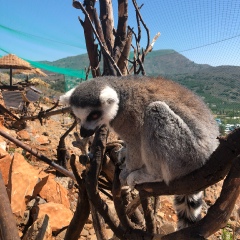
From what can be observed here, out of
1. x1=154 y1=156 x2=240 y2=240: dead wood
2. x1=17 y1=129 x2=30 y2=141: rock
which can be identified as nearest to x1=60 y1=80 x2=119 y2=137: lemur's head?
x1=154 y1=156 x2=240 y2=240: dead wood

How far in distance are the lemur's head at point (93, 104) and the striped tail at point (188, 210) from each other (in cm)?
109

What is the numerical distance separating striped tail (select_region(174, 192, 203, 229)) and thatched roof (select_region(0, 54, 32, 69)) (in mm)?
17119

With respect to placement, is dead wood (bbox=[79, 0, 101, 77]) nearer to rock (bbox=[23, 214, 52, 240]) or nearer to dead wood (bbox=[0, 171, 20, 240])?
rock (bbox=[23, 214, 52, 240])

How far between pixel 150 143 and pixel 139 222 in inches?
47.2

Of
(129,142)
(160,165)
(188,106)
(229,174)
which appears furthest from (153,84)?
(229,174)

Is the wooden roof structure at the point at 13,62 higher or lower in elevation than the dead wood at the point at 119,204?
higher

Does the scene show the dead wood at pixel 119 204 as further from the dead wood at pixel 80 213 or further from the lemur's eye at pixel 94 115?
the lemur's eye at pixel 94 115

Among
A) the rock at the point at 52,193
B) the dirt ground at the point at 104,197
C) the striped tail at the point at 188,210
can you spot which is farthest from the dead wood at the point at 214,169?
the rock at the point at 52,193

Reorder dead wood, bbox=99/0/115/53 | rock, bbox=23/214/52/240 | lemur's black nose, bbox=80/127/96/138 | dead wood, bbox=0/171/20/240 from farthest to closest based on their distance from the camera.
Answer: dead wood, bbox=99/0/115/53, rock, bbox=23/214/52/240, lemur's black nose, bbox=80/127/96/138, dead wood, bbox=0/171/20/240

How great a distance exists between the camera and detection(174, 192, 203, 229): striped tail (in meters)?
2.52

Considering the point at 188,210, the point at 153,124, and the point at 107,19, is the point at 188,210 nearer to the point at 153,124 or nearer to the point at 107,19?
the point at 153,124

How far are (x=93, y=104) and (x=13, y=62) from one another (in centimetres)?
1662

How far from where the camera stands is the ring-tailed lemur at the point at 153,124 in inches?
102

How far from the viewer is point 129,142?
298cm
